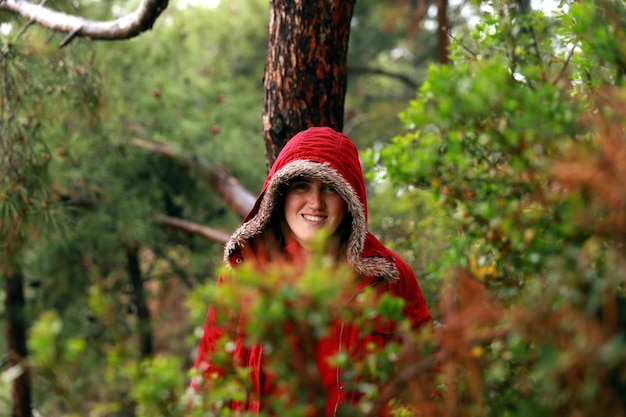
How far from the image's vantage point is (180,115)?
20.5ft

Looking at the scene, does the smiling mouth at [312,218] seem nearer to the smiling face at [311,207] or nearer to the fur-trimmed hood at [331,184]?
the smiling face at [311,207]

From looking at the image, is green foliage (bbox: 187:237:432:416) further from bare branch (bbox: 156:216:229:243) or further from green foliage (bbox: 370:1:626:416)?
bare branch (bbox: 156:216:229:243)

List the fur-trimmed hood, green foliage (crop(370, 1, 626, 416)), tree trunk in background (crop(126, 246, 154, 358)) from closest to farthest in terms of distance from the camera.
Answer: green foliage (crop(370, 1, 626, 416))
the fur-trimmed hood
tree trunk in background (crop(126, 246, 154, 358))

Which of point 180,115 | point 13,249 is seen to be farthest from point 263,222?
point 180,115

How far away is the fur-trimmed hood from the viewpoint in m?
2.54

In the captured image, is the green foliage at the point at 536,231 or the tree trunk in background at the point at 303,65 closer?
the green foliage at the point at 536,231

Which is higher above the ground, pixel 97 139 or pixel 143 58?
pixel 143 58

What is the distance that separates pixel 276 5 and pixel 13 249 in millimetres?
1911

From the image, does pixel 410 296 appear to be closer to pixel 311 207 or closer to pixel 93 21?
pixel 311 207

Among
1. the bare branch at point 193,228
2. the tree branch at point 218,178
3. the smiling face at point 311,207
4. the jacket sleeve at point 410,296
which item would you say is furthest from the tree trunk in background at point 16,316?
the jacket sleeve at point 410,296

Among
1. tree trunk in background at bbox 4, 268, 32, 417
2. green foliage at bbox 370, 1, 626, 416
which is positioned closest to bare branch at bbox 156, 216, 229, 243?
tree trunk in background at bbox 4, 268, 32, 417

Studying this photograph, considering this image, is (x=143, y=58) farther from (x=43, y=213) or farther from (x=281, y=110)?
(x=281, y=110)

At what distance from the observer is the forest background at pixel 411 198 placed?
108 cm

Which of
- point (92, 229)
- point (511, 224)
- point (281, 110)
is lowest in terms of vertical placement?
point (92, 229)
